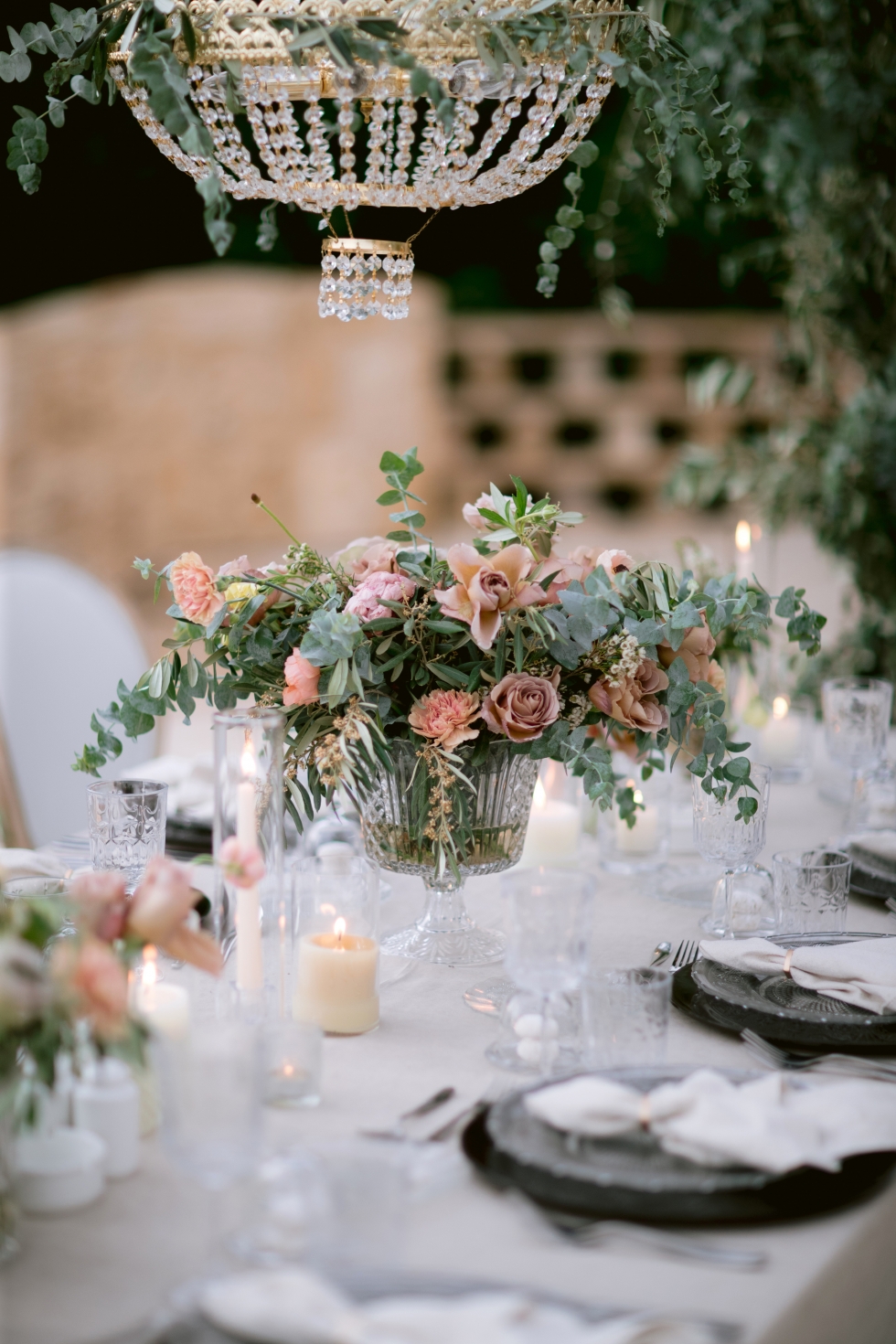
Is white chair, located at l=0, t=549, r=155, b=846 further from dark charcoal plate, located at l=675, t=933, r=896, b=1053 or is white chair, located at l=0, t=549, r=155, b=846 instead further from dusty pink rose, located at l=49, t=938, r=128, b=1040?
dusty pink rose, located at l=49, t=938, r=128, b=1040

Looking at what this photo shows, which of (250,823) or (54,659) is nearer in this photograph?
(250,823)

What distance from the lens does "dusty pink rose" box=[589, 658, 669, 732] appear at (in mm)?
1254

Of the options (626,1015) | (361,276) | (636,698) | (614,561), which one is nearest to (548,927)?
(626,1015)

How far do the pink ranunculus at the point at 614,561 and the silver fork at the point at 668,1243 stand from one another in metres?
0.65

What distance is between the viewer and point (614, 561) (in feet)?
4.31

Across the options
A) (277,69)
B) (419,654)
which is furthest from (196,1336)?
(277,69)

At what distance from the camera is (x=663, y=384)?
7066 mm

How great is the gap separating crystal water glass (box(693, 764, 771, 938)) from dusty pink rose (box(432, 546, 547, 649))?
1.05 ft

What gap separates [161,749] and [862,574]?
1.68 m

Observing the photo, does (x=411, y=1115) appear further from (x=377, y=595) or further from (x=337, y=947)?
(x=377, y=595)

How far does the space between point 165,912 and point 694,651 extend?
24.6 inches

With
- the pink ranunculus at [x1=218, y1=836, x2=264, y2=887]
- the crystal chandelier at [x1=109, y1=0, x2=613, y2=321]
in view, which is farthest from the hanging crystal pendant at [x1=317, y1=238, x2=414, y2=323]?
the pink ranunculus at [x1=218, y1=836, x2=264, y2=887]

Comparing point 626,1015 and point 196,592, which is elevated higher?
point 196,592

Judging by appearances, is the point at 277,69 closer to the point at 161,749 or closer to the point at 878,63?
the point at 161,749
